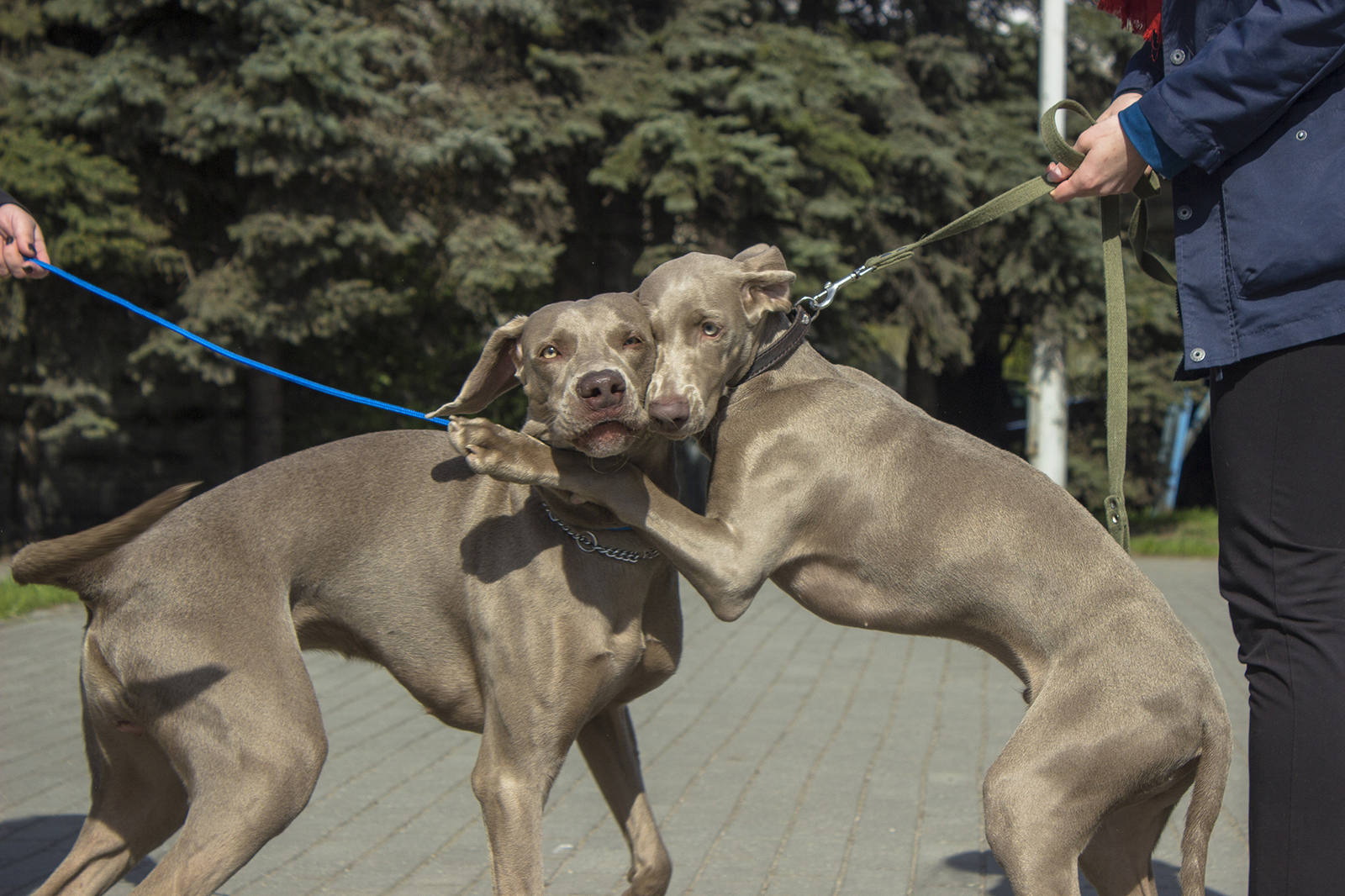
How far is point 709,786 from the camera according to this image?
4961 mm

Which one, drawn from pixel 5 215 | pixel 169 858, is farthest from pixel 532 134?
pixel 169 858

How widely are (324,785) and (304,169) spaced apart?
6.37m

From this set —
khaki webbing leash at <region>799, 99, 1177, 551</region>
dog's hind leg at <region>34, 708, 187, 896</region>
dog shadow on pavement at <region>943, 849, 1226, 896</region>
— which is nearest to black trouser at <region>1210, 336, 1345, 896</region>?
khaki webbing leash at <region>799, 99, 1177, 551</region>

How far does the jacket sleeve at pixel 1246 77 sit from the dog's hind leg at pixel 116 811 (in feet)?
9.44

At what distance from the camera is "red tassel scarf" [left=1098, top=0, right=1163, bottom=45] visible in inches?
121

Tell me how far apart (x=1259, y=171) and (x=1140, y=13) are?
0.93m

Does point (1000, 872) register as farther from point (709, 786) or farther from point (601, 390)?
point (601, 390)

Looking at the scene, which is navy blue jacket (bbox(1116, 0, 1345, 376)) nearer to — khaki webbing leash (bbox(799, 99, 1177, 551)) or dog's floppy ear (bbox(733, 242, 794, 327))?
khaki webbing leash (bbox(799, 99, 1177, 551))

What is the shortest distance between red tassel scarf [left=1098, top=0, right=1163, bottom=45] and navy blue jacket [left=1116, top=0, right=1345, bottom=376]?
51cm

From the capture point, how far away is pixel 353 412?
1321cm

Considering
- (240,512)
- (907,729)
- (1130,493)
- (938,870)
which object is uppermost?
(240,512)

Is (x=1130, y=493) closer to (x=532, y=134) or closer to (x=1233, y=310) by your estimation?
(x=532, y=134)

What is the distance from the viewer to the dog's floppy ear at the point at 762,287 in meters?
3.09

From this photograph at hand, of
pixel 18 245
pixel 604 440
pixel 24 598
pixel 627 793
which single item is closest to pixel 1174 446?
pixel 24 598
